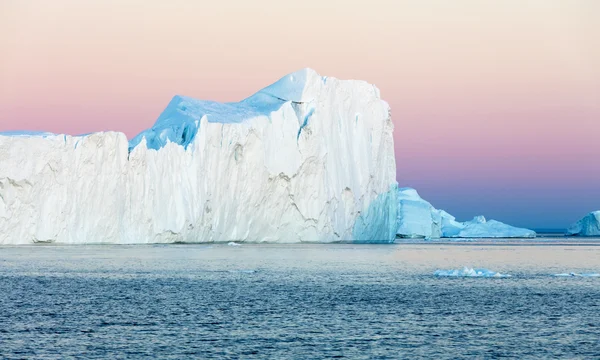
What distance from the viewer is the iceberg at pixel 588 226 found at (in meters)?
105

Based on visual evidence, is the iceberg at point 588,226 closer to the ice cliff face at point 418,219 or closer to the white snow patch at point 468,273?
the ice cliff face at point 418,219

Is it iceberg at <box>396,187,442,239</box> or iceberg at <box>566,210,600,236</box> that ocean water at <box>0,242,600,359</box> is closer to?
iceberg at <box>396,187,442,239</box>

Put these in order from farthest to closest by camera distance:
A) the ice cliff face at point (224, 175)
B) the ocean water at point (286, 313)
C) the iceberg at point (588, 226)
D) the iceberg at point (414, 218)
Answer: the iceberg at point (588, 226)
the iceberg at point (414, 218)
the ice cliff face at point (224, 175)
the ocean water at point (286, 313)

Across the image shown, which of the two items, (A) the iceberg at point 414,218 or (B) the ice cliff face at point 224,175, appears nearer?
(B) the ice cliff face at point 224,175

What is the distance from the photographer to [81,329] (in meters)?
18.9

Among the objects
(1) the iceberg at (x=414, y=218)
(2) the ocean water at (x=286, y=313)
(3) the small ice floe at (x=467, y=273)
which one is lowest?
(2) the ocean water at (x=286, y=313)

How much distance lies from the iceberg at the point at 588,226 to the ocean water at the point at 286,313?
6956 centimetres

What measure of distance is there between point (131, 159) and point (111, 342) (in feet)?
124

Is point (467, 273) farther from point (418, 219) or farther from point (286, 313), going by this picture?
point (418, 219)

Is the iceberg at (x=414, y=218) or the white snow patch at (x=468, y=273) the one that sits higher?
the iceberg at (x=414, y=218)

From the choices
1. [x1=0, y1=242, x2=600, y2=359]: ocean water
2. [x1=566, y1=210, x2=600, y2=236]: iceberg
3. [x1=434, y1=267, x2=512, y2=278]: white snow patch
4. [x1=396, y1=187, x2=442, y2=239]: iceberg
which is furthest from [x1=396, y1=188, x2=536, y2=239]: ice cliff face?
[x1=434, y1=267, x2=512, y2=278]: white snow patch

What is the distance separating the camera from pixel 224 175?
57.9 metres

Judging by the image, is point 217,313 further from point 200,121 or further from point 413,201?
point 413,201

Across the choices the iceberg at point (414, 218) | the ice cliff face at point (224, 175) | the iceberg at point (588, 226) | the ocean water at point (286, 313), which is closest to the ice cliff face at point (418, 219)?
the iceberg at point (414, 218)
